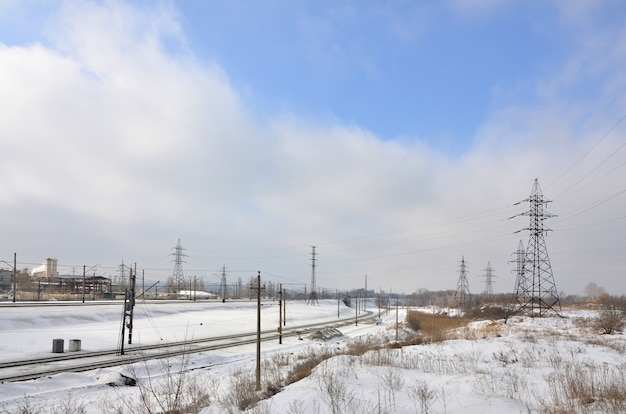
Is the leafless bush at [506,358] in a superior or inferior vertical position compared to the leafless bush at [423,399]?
inferior

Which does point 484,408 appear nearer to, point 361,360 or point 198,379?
point 361,360

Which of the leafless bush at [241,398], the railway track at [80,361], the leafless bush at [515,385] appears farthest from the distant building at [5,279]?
the leafless bush at [515,385]

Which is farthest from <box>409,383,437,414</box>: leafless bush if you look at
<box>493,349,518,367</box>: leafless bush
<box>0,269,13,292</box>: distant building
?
<box>0,269,13,292</box>: distant building

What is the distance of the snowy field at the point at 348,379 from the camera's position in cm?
1147

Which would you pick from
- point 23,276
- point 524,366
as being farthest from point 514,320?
point 23,276

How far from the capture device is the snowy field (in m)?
11.5

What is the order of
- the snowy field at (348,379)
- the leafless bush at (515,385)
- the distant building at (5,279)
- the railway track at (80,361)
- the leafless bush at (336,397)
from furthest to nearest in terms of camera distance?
the distant building at (5,279), the railway track at (80,361), the leafless bush at (515,385), the snowy field at (348,379), the leafless bush at (336,397)

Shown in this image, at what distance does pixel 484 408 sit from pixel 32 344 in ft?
117

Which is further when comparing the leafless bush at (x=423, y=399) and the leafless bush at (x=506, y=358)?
the leafless bush at (x=506, y=358)

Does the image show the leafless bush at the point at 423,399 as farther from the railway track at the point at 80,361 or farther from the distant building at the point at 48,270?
the distant building at the point at 48,270

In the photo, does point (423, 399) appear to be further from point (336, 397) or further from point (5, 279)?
point (5, 279)

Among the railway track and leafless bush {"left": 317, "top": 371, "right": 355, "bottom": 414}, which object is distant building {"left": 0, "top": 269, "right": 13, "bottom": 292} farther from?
leafless bush {"left": 317, "top": 371, "right": 355, "bottom": 414}

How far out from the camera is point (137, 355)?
2973 centimetres

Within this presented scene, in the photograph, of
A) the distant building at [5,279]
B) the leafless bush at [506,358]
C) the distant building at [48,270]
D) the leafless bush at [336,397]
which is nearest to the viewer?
the leafless bush at [336,397]
